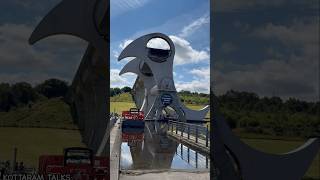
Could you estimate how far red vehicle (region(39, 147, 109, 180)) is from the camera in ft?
12.2

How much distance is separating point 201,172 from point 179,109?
1799cm

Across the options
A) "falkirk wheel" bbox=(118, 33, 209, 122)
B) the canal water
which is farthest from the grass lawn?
"falkirk wheel" bbox=(118, 33, 209, 122)

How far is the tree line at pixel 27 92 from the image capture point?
12.1ft

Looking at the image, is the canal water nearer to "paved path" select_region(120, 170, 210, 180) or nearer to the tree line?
"paved path" select_region(120, 170, 210, 180)

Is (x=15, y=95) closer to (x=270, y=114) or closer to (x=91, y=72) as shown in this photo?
(x=91, y=72)

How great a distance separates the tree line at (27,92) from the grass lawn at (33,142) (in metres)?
0.24

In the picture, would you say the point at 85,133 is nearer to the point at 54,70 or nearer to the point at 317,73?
the point at 54,70

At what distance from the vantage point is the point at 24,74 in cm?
372

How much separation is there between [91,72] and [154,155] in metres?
6.33

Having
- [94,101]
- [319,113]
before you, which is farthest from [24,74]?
[319,113]

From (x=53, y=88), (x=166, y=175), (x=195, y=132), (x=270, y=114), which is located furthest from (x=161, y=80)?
(x=53, y=88)

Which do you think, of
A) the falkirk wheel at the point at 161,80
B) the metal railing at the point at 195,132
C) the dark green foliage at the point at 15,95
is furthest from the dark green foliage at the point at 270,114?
the falkirk wheel at the point at 161,80

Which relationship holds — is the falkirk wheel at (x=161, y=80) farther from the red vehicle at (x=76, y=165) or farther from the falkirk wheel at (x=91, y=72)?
the red vehicle at (x=76, y=165)

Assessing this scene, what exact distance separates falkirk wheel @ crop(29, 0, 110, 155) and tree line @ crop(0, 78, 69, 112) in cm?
12
